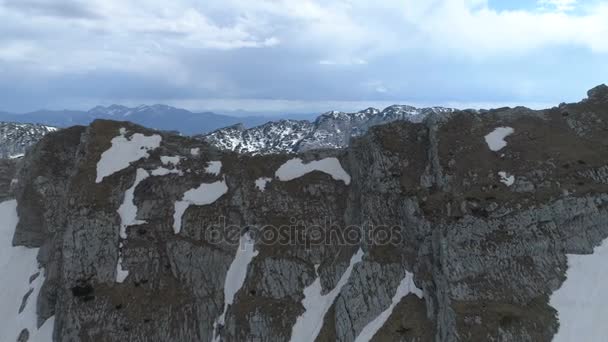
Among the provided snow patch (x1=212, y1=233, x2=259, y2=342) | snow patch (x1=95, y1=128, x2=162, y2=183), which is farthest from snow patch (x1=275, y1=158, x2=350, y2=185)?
snow patch (x1=95, y1=128, x2=162, y2=183)

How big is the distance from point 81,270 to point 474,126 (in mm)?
69516

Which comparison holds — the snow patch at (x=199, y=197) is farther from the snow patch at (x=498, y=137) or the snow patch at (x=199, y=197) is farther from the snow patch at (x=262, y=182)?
the snow patch at (x=498, y=137)

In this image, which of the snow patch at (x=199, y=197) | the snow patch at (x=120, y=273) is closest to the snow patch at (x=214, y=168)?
the snow patch at (x=199, y=197)

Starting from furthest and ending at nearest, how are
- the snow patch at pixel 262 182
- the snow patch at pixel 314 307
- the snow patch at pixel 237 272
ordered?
the snow patch at pixel 262 182 → the snow patch at pixel 237 272 → the snow patch at pixel 314 307

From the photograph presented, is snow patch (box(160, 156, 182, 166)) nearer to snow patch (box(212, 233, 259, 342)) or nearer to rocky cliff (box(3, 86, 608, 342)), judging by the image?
rocky cliff (box(3, 86, 608, 342))

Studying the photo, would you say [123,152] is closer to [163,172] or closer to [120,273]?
[163,172]

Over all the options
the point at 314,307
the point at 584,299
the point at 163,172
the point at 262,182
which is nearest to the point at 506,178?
the point at 584,299

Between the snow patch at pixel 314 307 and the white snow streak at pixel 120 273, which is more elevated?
the white snow streak at pixel 120 273

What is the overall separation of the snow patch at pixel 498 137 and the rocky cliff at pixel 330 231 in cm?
33

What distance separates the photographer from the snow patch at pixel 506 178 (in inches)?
2397

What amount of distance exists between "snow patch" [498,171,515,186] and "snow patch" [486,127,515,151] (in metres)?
6.67

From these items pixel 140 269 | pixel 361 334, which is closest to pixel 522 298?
pixel 361 334

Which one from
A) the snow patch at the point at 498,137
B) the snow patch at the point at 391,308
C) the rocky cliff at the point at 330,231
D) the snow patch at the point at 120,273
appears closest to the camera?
the rocky cliff at the point at 330,231

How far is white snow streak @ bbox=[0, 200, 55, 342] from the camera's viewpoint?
62.7 m
